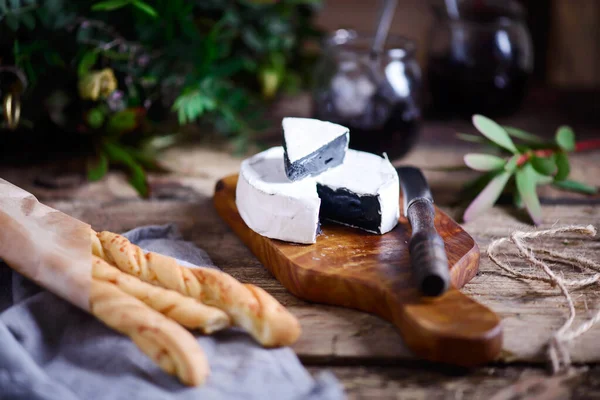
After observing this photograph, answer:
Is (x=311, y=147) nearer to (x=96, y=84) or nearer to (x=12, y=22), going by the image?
(x=96, y=84)

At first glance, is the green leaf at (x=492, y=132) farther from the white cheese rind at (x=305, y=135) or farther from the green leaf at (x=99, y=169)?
the green leaf at (x=99, y=169)

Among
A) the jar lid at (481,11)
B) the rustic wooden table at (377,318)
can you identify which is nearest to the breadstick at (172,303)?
the rustic wooden table at (377,318)

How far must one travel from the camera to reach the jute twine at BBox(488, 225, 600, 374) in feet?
3.71

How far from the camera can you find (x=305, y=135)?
1.55 metres

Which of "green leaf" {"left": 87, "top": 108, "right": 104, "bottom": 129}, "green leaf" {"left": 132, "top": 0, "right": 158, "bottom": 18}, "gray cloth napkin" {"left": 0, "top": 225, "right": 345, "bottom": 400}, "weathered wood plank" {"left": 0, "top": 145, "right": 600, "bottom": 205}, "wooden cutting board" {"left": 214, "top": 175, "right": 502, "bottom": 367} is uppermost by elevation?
"green leaf" {"left": 132, "top": 0, "right": 158, "bottom": 18}

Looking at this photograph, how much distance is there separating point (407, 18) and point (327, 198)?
6.12ft

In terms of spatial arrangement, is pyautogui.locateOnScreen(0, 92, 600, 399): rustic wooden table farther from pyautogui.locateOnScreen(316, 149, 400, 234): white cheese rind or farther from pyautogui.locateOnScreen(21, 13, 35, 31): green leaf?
pyautogui.locateOnScreen(21, 13, 35, 31): green leaf

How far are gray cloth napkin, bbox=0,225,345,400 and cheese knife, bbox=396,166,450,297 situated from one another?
0.28 metres

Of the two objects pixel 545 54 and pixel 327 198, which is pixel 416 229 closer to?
pixel 327 198

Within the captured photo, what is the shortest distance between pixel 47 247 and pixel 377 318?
0.71 meters

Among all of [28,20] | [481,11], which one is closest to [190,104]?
[28,20]

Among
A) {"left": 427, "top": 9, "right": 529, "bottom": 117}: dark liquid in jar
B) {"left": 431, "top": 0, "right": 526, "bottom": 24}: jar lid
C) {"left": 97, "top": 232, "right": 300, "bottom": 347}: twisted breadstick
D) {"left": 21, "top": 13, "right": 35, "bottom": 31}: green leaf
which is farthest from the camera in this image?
{"left": 431, "top": 0, "right": 526, "bottom": 24}: jar lid

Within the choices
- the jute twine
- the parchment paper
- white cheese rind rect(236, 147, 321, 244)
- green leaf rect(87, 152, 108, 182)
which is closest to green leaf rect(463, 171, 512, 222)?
the jute twine

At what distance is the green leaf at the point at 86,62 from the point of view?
181 cm
